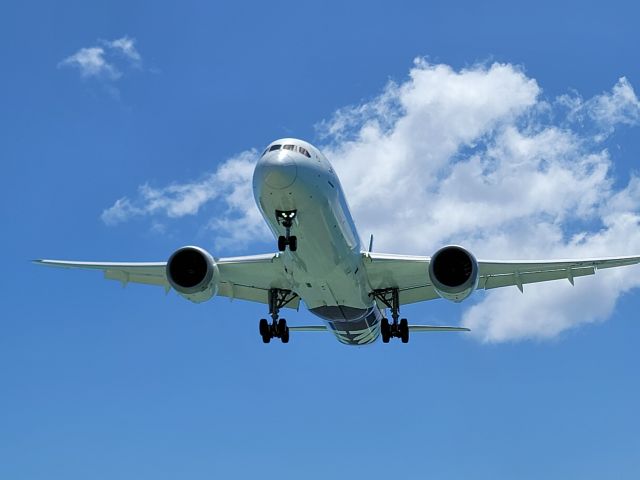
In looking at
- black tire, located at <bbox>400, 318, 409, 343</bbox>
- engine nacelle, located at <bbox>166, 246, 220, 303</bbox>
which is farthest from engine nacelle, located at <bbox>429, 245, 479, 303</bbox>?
engine nacelle, located at <bbox>166, 246, 220, 303</bbox>

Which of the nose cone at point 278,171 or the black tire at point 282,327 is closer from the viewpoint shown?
the nose cone at point 278,171

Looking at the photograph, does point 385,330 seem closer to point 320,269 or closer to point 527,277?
point 527,277

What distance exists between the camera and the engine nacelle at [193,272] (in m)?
26.1

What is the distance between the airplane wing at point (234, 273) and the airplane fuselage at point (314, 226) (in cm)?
145

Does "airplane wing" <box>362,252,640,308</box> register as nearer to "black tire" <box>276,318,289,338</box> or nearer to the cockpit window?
"black tire" <box>276,318,289,338</box>

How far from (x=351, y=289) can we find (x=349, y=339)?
545cm

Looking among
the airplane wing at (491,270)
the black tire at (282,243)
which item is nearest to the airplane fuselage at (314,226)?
the black tire at (282,243)

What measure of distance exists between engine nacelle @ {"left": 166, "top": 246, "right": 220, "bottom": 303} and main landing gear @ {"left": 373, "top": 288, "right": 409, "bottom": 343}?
5.87 meters

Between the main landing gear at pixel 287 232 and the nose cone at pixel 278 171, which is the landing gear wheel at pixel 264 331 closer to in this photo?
the main landing gear at pixel 287 232

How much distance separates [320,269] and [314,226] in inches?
78.1

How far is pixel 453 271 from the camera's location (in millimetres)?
25984

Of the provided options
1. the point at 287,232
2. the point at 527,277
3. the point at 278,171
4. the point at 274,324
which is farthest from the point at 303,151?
the point at 527,277

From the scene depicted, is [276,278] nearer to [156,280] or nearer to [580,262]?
[156,280]

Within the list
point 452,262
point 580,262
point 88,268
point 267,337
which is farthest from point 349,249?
point 88,268
